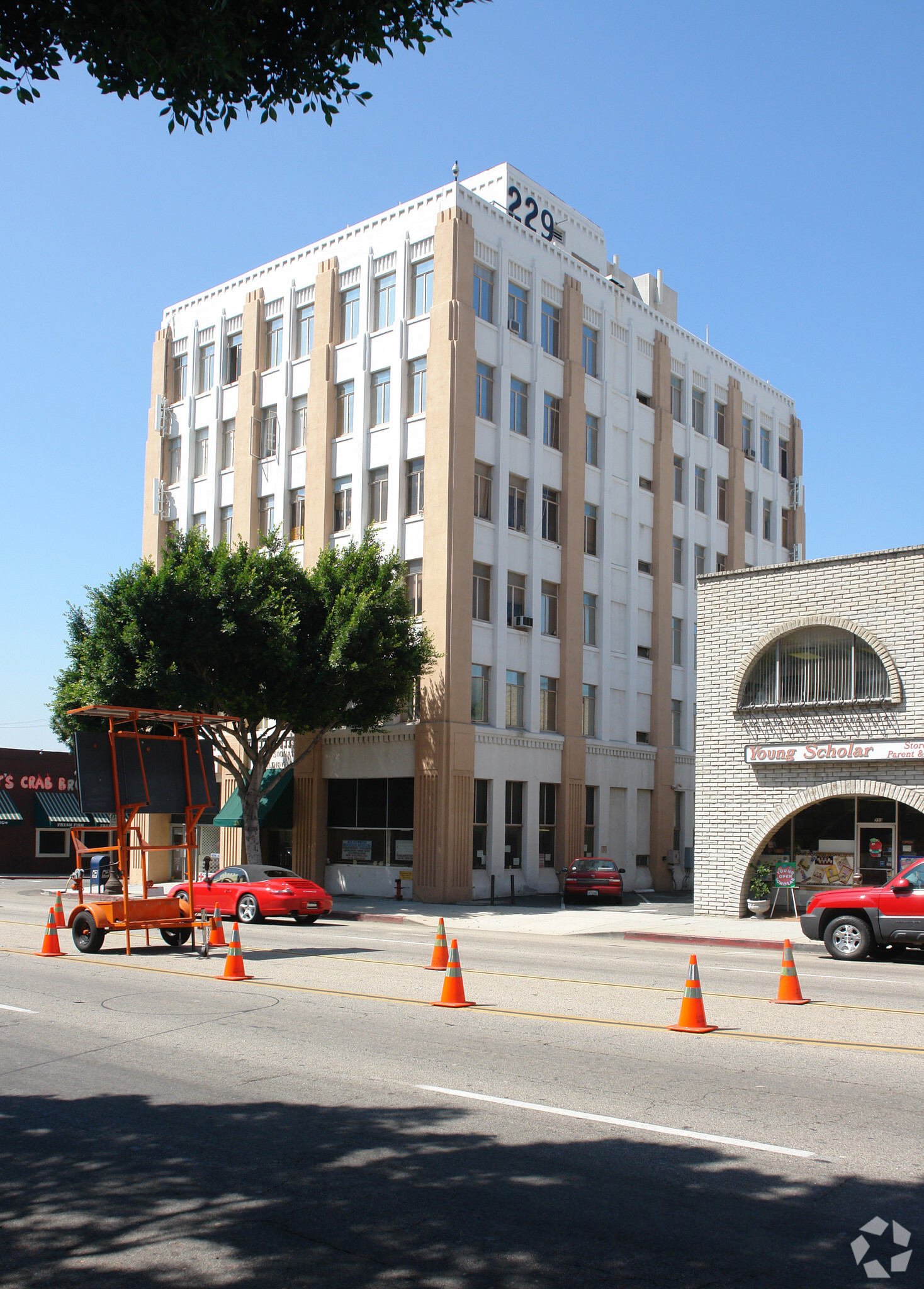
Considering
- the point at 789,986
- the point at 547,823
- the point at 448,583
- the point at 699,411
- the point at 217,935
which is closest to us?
the point at 789,986

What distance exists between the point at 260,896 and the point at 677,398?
1135 inches

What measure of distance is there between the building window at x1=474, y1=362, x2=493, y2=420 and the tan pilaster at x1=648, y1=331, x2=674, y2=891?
389 inches

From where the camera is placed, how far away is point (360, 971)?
15703mm

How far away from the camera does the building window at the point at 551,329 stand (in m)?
39.0

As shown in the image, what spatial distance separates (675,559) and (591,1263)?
136 feet

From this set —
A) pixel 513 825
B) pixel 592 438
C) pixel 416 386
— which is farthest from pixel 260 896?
pixel 592 438

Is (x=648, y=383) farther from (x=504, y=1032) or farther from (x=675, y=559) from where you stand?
(x=504, y=1032)

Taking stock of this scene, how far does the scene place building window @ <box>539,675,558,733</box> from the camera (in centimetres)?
3769

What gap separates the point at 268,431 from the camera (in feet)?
135

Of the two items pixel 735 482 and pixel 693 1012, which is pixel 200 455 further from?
pixel 693 1012

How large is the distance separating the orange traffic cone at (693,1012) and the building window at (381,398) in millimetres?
27971

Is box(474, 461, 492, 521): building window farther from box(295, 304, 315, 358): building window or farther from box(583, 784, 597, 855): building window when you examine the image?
box(583, 784, 597, 855): building window

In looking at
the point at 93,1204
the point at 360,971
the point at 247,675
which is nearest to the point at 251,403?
the point at 247,675

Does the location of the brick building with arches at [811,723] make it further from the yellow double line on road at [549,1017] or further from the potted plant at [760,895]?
the yellow double line on road at [549,1017]
